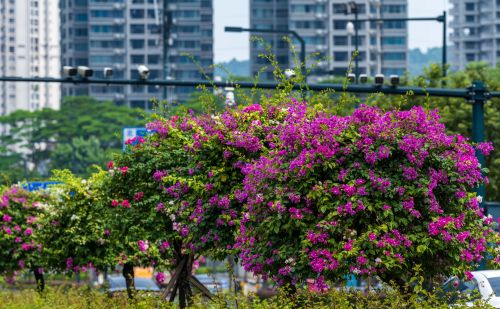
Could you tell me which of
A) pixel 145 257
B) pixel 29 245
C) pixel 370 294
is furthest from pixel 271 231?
pixel 29 245

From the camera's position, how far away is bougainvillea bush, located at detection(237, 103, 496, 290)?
17.0 meters

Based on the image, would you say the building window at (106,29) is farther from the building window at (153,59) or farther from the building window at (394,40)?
the building window at (394,40)

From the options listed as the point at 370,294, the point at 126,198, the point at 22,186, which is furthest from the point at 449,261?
the point at 22,186

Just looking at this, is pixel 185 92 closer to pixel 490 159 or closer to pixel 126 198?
pixel 490 159

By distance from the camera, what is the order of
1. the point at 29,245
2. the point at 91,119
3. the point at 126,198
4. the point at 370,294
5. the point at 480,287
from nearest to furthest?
the point at 370,294 → the point at 480,287 → the point at 126,198 → the point at 29,245 → the point at 91,119

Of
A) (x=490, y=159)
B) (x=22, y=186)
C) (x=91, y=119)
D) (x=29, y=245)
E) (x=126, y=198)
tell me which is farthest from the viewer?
(x=91, y=119)

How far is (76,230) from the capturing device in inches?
1201

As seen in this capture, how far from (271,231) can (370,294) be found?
1.76m

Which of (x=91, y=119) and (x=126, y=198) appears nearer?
(x=126, y=198)

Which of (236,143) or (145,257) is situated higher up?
(236,143)

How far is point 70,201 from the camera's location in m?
30.4

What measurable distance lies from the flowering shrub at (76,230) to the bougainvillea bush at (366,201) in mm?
11192

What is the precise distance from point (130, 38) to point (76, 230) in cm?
15433

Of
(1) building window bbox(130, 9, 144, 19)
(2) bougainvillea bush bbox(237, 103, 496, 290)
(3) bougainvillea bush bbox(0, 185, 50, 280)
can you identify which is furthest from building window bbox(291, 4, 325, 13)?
(2) bougainvillea bush bbox(237, 103, 496, 290)
